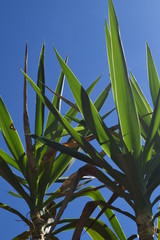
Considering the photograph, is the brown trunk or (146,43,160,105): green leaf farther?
(146,43,160,105): green leaf

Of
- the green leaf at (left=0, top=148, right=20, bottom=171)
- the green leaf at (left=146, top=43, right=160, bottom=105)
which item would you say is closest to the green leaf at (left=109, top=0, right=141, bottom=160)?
the green leaf at (left=146, top=43, right=160, bottom=105)

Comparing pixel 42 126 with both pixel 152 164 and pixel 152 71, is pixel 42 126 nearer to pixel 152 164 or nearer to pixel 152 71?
pixel 152 71

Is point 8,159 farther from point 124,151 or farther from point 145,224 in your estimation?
point 145,224

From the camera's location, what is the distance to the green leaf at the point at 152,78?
1.92m

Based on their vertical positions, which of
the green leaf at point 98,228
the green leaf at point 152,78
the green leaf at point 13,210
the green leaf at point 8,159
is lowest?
the green leaf at point 98,228

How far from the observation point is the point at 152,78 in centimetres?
195

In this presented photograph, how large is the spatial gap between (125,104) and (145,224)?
1.30 ft

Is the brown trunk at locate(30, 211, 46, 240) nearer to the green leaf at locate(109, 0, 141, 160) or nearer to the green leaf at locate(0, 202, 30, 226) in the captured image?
the green leaf at locate(0, 202, 30, 226)

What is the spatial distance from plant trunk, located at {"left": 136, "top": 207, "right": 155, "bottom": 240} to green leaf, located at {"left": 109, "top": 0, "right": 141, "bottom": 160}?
0.19 metres

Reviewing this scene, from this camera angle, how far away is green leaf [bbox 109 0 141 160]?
4.56 feet

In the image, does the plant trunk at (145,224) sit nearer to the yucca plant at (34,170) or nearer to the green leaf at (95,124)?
the green leaf at (95,124)

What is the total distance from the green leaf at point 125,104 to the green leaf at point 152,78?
53cm

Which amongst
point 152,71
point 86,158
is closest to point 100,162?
point 86,158

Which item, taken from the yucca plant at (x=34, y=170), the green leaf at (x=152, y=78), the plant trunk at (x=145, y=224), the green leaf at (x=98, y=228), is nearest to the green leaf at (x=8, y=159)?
the yucca plant at (x=34, y=170)
